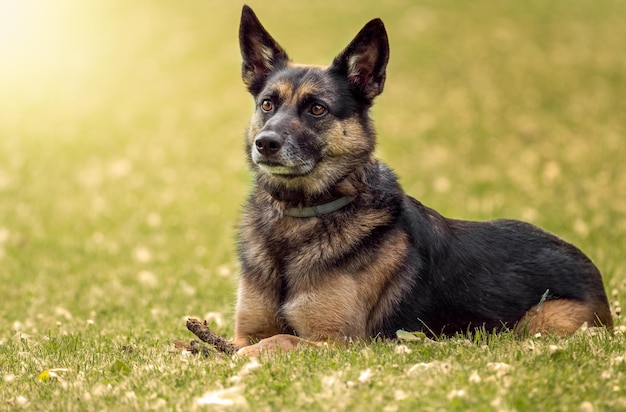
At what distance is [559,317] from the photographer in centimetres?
689

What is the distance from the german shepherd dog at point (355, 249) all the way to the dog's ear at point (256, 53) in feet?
0.19

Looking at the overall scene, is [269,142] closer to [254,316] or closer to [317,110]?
[317,110]

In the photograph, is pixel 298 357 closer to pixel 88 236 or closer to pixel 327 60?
pixel 88 236

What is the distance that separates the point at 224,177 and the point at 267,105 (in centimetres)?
1090

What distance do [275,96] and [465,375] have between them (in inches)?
111

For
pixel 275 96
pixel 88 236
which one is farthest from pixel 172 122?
pixel 275 96

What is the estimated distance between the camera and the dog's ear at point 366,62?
686cm

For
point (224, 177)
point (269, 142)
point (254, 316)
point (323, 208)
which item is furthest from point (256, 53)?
point (224, 177)

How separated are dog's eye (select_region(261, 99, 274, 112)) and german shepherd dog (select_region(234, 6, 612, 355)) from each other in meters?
0.01

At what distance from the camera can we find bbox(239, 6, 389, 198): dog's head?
6520mm

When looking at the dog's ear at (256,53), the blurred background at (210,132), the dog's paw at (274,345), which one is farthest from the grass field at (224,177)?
the dog's ear at (256,53)

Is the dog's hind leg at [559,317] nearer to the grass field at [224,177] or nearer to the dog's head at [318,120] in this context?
the grass field at [224,177]

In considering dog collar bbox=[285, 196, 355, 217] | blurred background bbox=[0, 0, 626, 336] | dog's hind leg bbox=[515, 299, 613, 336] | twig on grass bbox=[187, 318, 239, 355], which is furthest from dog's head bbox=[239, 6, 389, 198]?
blurred background bbox=[0, 0, 626, 336]

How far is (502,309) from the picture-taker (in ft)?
22.1
